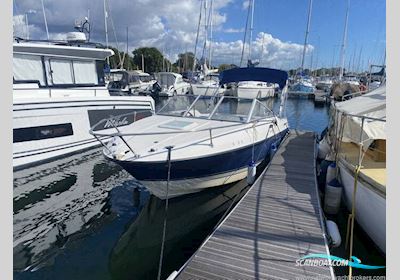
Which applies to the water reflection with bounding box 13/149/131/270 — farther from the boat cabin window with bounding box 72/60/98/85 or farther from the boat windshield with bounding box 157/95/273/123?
the boat cabin window with bounding box 72/60/98/85

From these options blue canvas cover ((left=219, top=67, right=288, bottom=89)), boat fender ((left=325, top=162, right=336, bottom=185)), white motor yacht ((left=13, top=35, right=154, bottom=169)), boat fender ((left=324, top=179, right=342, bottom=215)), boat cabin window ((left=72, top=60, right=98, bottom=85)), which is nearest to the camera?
boat fender ((left=324, top=179, right=342, bottom=215))

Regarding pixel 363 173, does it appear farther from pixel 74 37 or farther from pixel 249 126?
pixel 74 37

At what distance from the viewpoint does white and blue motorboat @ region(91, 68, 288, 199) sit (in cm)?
612

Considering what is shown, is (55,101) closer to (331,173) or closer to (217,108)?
(217,108)

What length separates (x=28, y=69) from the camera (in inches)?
409

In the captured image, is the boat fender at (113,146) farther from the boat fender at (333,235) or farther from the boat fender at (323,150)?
the boat fender at (323,150)

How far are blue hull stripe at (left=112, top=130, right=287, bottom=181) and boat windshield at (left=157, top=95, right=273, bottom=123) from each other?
118 cm

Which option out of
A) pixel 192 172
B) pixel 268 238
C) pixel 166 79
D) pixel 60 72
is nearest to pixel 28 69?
pixel 60 72

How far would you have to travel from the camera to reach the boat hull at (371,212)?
490 centimetres

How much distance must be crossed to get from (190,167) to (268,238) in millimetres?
2271

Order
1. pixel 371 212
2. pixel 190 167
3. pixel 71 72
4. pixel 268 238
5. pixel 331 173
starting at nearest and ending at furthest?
1. pixel 268 238
2. pixel 371 212
3. pixel 190 167
4. pixel 331 173
5. pixel 71 72
